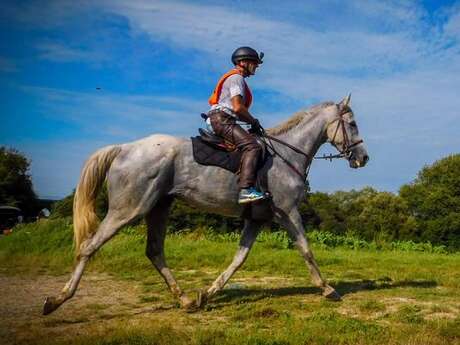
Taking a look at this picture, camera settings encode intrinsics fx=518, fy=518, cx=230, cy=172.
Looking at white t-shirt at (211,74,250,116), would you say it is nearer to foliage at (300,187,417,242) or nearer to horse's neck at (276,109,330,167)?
horse's neck at (276,109,330,167)

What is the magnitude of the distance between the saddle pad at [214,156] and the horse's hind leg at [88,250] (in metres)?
1.33

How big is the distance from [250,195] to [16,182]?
53.5 m

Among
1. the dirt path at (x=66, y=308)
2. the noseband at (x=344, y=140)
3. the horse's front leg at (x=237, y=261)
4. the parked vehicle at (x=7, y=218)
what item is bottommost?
the dirt path at (x=66, y=308)

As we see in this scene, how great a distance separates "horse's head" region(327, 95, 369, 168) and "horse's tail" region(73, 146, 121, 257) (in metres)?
3.52

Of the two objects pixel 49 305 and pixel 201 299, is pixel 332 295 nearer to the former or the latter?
pixel 201 299

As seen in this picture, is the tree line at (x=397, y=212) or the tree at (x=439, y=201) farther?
the tree at (x=439, y=201)

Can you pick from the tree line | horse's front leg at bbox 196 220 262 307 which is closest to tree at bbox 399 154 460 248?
the tree line

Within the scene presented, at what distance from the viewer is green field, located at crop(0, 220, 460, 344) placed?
5496 millimetres

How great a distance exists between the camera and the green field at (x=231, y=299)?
550 centimetres

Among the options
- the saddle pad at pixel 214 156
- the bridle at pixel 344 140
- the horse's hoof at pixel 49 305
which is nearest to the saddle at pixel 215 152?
the saddle pad at pixel 214 156

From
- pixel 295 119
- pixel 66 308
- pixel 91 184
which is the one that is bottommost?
pixel 66 308

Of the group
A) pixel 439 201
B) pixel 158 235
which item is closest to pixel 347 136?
pixel 158 235

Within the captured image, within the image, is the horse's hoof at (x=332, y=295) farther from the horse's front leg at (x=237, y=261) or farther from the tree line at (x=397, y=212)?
the tree line at (x=397, y=212)

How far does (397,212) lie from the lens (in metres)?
67.2
